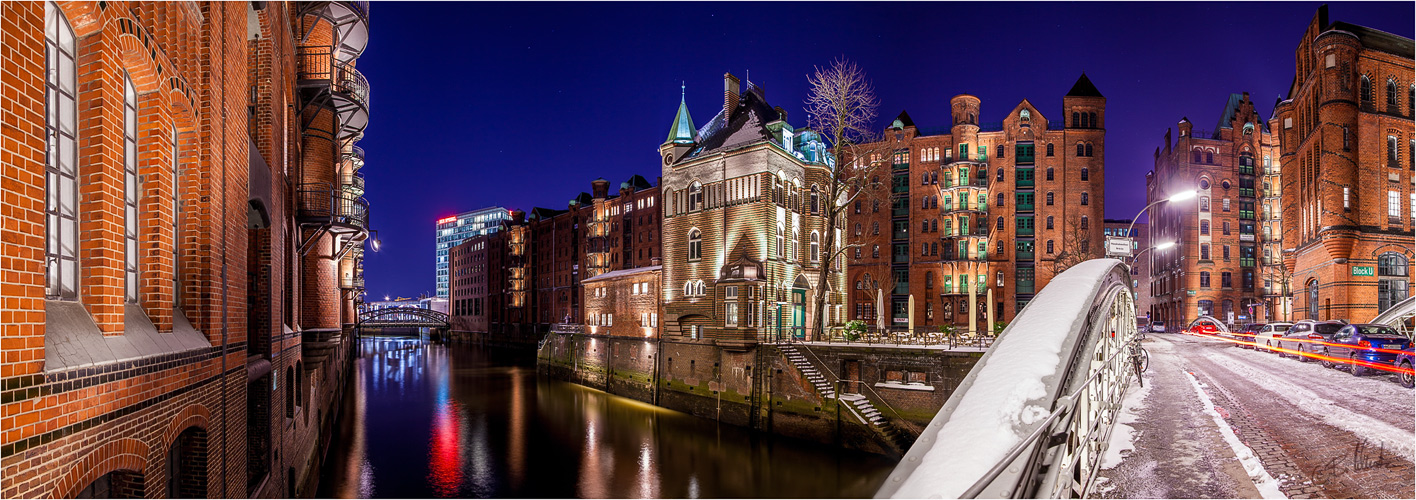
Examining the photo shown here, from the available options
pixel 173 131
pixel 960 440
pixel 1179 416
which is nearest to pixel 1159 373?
pixel 1179 416

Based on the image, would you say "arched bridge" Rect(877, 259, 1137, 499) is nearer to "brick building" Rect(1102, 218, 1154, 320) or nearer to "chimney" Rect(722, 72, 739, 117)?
"chimney" Rect(722, 72, 739, 117)

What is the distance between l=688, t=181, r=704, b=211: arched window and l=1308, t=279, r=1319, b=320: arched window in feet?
103

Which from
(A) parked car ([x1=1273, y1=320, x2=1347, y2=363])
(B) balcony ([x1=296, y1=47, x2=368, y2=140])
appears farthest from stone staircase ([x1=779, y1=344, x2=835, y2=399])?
(B) balcony ([x1=296, y1=47, x2=368, y2=140])

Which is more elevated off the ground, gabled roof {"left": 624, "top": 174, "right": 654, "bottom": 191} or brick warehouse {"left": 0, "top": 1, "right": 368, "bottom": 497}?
gabled roof {"left": 624, "top": 174, "right": 654, "bottom": 191}

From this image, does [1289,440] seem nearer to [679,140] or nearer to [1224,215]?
[679,140]

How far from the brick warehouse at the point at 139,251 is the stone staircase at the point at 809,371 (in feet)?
63.6

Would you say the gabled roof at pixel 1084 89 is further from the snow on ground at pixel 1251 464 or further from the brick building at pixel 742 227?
the snow on ground at pixel 1251 464

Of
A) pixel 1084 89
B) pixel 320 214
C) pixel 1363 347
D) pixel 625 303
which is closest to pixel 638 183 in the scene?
pixel 625 303

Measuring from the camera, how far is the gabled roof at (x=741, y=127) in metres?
34.9

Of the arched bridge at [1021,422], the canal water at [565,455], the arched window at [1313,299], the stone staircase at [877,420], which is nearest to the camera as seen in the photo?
the arched bridge at [1021,422]

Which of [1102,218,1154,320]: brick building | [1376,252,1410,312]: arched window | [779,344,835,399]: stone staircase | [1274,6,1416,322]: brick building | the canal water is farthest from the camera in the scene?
[1102,218,1154,320]: brick building

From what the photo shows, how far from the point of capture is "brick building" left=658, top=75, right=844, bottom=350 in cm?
3281

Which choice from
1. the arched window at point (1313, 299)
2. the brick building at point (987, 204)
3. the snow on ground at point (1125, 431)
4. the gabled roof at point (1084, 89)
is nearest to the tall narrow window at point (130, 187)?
the snow on ground at point (1125, 431)

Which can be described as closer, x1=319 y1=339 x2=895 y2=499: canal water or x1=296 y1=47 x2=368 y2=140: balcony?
x1=296 y1=47 x2=368 y2=140: balcony
